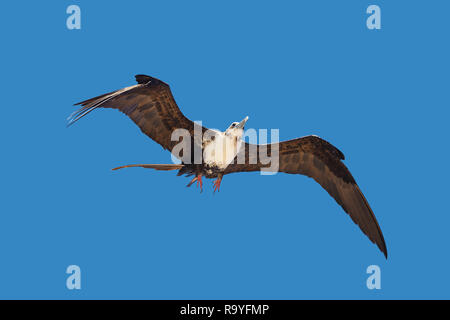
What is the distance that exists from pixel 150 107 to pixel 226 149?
1328 millimetres

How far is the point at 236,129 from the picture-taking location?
944 cm

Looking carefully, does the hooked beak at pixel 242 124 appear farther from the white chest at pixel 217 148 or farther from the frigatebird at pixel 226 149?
the white chest at pixel 217 148

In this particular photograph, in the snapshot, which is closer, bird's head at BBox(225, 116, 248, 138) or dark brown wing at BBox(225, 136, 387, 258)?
bird's head at BBox(225, 116, 248, 138)

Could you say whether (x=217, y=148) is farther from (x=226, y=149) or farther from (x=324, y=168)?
(x=324, y=168)

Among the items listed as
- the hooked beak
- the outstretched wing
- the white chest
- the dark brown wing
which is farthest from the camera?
the dark brown wing

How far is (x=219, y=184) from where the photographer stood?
9.71 m

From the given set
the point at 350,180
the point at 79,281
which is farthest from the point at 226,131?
the point at 79,281

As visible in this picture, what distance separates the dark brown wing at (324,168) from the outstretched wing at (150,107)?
114cm

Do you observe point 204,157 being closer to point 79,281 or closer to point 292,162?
point 292,162

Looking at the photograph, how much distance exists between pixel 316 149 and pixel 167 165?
2454 mm

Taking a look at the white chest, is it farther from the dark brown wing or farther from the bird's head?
the dark brown wing

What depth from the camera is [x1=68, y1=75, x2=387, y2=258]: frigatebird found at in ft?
29.7

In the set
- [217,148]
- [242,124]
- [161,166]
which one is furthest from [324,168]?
[161,166]

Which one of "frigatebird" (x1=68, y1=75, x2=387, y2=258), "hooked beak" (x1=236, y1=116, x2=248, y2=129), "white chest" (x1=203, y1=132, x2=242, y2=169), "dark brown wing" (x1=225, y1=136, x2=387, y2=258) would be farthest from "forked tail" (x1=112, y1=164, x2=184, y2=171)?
"hooked beak" (x1=236, y1=116, x2=248, y2=129)
